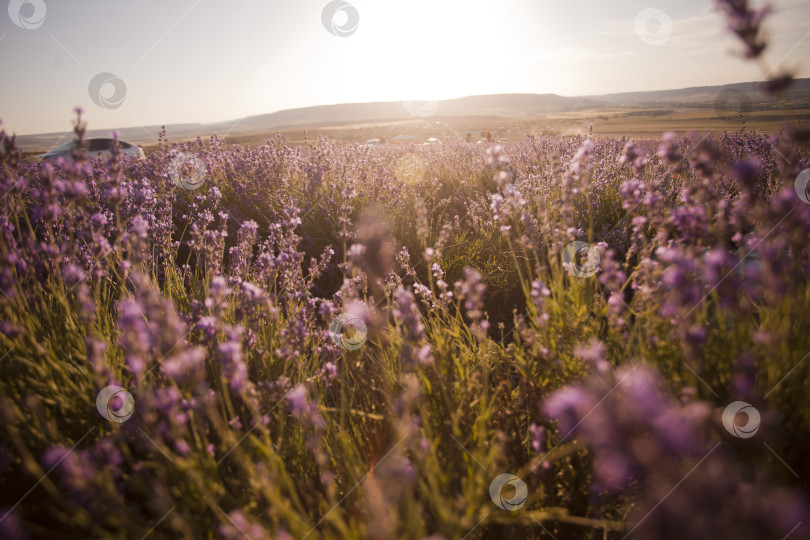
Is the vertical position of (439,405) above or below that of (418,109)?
below

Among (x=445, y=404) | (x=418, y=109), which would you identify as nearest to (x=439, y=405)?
(x=445, y=404)

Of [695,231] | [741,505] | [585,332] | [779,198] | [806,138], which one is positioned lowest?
[585,332]

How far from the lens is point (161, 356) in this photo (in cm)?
175

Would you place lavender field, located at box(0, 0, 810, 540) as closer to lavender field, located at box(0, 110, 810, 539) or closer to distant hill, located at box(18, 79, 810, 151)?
lavender field, located at box(0, 110, 810, 539)

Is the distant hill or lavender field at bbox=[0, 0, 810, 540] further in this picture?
the distant hill

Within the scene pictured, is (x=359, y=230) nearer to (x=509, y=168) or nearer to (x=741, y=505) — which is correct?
(x=741, y=505)

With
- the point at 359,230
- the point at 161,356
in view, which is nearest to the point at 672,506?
the point at 161,356

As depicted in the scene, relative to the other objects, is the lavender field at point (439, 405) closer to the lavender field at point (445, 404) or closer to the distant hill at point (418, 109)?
the lavender field at point (445, 404)

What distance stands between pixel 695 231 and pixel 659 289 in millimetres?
464

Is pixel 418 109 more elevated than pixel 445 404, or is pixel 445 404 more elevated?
pixel 418 109

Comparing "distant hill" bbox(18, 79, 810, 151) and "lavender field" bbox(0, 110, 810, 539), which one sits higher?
"distant hill" bbox(18, 79, 810, 151)

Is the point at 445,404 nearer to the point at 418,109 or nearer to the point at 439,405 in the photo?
the point at 439,405

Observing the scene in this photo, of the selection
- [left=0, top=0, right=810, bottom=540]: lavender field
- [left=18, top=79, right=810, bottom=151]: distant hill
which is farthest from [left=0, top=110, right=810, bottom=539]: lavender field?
[left=18, top=79, right=810, bottom=151]: distant hill

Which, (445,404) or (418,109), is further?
(418,109)
